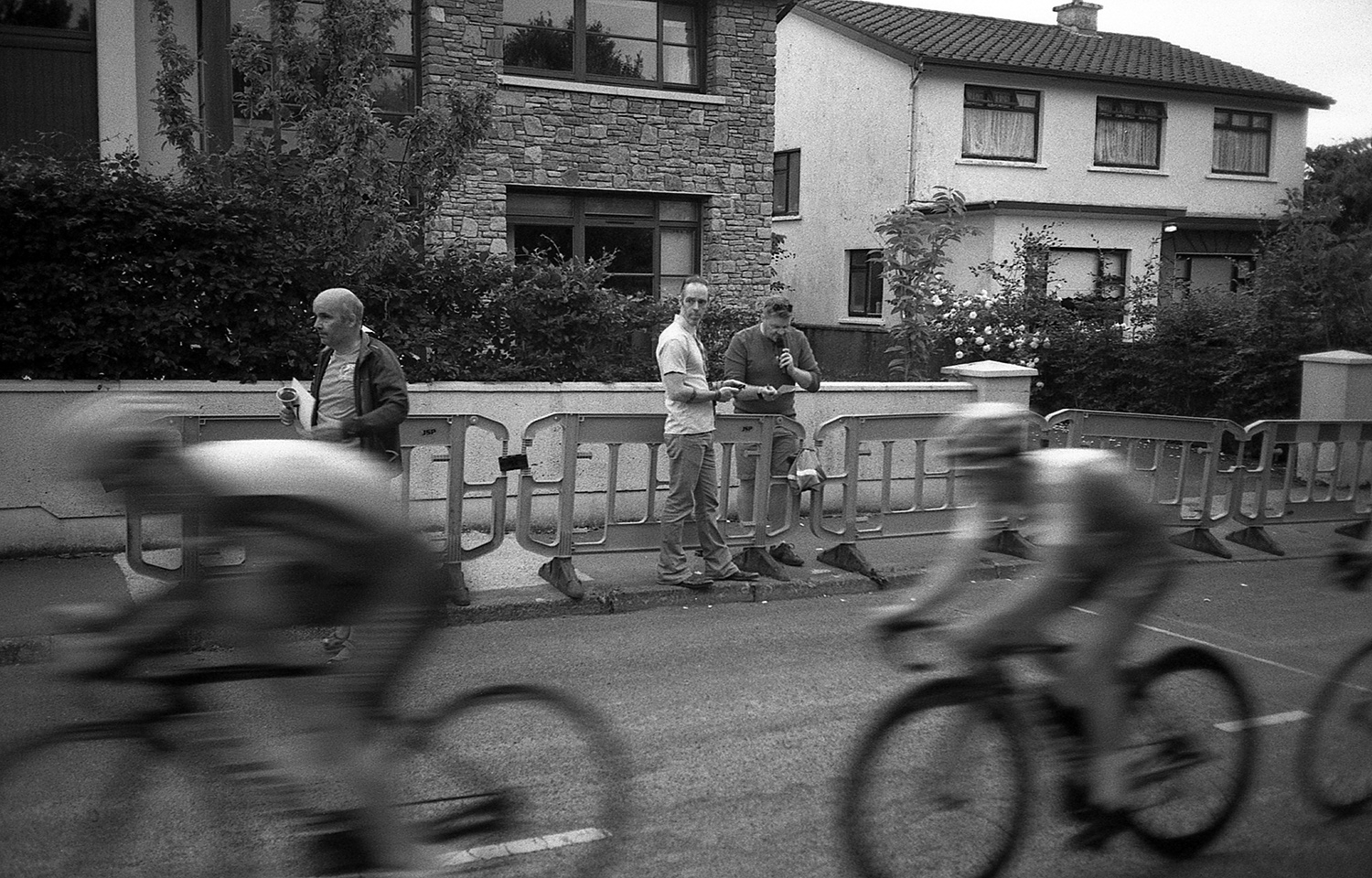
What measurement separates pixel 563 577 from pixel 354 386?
2459 millimetres

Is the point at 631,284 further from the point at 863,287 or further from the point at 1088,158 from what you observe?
the point at 1088,158

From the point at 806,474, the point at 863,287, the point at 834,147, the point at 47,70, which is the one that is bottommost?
the point at 806,474

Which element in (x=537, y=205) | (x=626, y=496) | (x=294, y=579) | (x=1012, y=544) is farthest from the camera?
(x=537, y=205)

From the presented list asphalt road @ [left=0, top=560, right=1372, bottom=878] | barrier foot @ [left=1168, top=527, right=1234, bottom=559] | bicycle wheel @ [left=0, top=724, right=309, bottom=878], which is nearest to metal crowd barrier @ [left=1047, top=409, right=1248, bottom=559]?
barrier foot @ [left=1168, top=527, right=1234, bottom=559]

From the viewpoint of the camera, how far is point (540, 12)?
17.9 meters

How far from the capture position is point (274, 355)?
974cm

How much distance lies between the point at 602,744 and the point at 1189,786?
2.10 m

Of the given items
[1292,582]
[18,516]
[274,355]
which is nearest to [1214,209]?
[1292,582]

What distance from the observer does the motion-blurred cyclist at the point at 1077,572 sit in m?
4.13

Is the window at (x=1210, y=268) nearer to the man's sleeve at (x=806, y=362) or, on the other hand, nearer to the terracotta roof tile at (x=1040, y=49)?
the terracotta roof tile at (x=1040, y=49)

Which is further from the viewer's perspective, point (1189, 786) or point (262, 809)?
point (1189, 786)

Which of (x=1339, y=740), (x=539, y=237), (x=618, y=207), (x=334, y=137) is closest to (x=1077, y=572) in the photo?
(x=1339, y=740)

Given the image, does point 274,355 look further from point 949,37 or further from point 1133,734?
point 949,37

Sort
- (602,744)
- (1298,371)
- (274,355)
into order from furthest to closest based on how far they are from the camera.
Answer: (1298,371) < (274,355) < (602,744)
